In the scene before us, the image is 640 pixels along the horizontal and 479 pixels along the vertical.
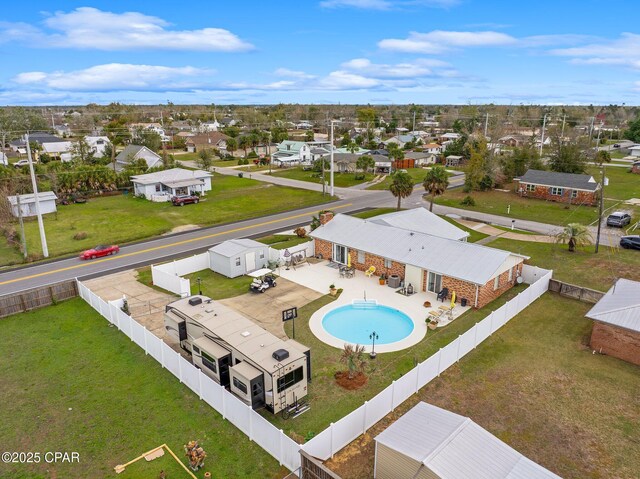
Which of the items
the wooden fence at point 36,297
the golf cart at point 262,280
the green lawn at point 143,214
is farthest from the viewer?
the green lawn at point 143,214

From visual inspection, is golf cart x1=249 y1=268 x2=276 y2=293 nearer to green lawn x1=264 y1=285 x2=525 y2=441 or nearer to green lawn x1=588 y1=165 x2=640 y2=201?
green lawn x1=264 y1=285 x2=525 y2=441

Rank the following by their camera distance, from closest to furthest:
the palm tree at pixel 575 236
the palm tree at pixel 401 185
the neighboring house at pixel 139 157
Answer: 1. the palm tree at pixel 575 236
2. the palm tree at pixel 401 185
3. the neighboring house at pixel 139 157

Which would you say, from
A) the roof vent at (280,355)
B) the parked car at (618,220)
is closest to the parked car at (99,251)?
the roof vent at (280,355)

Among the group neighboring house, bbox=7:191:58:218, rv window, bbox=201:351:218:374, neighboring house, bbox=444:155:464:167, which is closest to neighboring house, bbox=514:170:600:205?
neighboring house, bbox=444:155:464:167

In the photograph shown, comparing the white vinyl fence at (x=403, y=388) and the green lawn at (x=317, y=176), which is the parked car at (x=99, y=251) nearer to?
the white vinyl fence at (x=403, y=388)

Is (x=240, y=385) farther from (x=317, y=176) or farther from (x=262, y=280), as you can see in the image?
(x=317, y=176)

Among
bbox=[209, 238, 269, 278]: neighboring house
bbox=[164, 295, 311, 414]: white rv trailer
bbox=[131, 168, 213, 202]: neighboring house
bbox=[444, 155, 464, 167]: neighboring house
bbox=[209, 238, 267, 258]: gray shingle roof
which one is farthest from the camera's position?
bbox=[444, 155, 464, 167]: neighboring house

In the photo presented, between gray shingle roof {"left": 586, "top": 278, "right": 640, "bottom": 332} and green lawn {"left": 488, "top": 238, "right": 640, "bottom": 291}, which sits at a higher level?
gray shingle roof {"left": 586, "top": 278, "right": 640, "bottom": 332}
